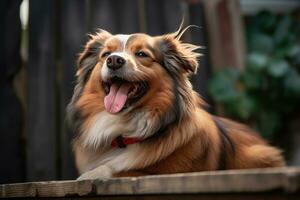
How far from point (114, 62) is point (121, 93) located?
15cm

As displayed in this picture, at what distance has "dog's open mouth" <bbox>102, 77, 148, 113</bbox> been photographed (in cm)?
211

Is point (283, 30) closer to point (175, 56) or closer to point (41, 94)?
point (41, 94)

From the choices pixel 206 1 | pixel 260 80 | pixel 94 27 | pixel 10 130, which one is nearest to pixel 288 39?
pixel 260 80

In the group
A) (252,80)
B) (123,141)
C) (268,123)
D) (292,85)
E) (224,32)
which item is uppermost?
(224,32)

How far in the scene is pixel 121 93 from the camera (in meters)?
2.16

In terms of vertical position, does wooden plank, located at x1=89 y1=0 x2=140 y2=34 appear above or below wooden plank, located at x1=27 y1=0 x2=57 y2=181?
above

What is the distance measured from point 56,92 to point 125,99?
1040 millimetres

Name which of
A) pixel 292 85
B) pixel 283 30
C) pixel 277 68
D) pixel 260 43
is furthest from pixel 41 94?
pixel 283 30

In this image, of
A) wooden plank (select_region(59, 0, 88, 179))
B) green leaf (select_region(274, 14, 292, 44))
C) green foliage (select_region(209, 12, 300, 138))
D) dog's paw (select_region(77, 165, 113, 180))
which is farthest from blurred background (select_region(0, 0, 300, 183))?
green leaf (select_region(274, 14, 292, 44))

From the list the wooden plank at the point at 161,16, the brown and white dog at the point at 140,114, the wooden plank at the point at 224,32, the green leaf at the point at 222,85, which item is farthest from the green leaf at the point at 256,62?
the brown and white dog at the point at 140,114

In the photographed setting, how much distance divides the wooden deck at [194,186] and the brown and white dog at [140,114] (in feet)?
1.03

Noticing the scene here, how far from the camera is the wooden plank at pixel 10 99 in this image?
2.91 m

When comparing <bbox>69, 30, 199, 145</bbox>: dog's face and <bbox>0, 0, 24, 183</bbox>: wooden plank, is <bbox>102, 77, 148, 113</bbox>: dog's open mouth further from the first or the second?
<bbox>0, 0, 24, 183</bbox>: wooden plank

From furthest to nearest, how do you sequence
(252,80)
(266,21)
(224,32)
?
(266,21), (252,80), (224,32)
